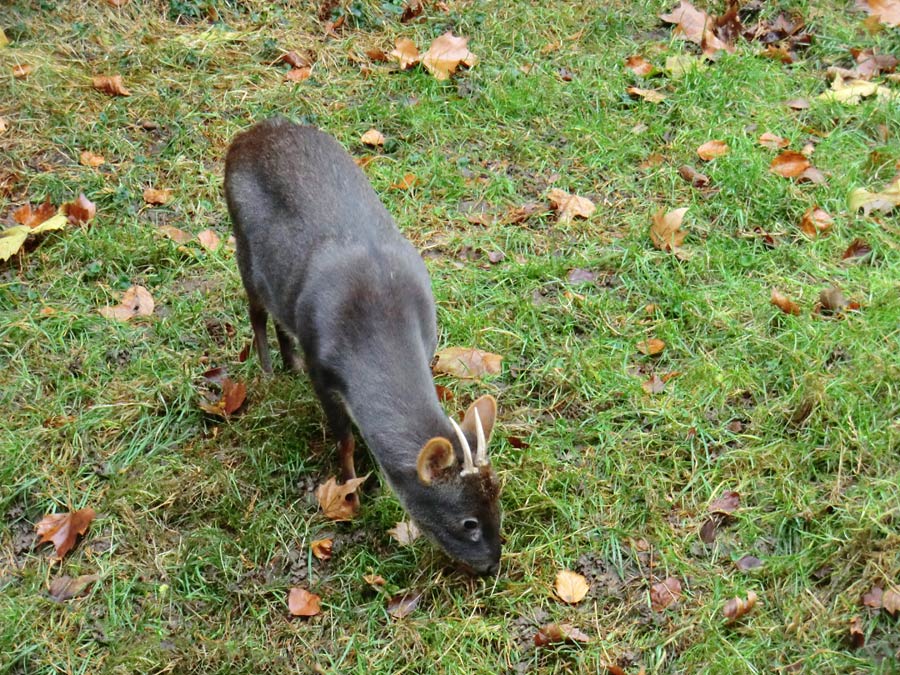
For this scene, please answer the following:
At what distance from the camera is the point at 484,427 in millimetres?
3982

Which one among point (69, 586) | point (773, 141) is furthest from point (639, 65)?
point (69, 586)

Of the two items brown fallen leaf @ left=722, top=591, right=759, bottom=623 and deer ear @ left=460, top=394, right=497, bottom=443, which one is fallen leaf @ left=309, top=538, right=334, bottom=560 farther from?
brown fallen leaf @ left=722, top=591, right=759, bottom=623

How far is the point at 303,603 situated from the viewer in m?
4.04

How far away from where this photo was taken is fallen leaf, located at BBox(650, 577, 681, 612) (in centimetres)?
389

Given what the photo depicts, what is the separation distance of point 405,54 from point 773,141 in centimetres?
259

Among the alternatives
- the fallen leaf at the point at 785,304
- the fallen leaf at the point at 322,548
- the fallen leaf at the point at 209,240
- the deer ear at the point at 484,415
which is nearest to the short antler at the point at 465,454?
the deer ear at the point at 484,415

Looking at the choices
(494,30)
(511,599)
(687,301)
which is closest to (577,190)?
(687,301)

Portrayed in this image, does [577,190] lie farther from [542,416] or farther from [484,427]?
[484,427]

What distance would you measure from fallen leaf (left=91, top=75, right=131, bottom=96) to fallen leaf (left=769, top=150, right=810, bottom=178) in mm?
4296

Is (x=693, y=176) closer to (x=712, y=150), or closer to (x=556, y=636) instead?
(x=712, y=150)

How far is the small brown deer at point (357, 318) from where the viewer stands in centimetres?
387

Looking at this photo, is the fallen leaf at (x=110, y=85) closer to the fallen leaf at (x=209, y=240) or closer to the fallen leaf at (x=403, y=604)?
the fallen leaf at (x=209, y=240)

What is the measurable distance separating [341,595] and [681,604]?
1.37m

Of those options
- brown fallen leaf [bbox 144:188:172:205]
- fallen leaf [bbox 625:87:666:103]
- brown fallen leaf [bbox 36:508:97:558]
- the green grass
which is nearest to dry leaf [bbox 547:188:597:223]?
the green grass
